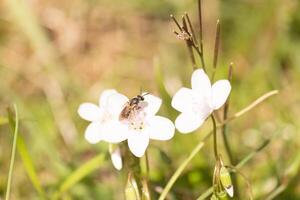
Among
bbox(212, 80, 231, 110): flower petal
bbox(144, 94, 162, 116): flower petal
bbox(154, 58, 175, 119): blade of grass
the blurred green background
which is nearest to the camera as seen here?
bbox(212, 80, 231, 110): flower petal

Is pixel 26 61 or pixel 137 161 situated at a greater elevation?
pixel 26 61

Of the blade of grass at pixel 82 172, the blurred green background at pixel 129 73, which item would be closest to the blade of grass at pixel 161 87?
the blurred green background at pixel 129 73

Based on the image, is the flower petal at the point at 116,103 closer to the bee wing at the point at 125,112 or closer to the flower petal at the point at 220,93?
the bee wing at the point at 125,112

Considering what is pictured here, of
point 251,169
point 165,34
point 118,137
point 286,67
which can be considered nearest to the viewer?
point 118,137

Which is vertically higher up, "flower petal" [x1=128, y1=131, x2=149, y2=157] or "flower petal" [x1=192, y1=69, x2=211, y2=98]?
"flower petal" [x1=192, y1=69, x2=211, y2=98]

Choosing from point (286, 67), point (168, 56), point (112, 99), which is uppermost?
point (168, 56)

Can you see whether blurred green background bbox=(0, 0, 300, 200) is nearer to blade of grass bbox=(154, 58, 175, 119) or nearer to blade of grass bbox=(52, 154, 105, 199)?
blade of grass bbox=(154, 58, 175, 119)

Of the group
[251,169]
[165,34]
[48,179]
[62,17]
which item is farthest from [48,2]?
[251,169]

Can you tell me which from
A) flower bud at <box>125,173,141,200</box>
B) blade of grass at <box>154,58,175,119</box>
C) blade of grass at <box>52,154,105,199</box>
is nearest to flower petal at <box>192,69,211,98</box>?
flower bud at <box>125,173,141,200</box>

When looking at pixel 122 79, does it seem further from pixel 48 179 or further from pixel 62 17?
pixel 48 179
